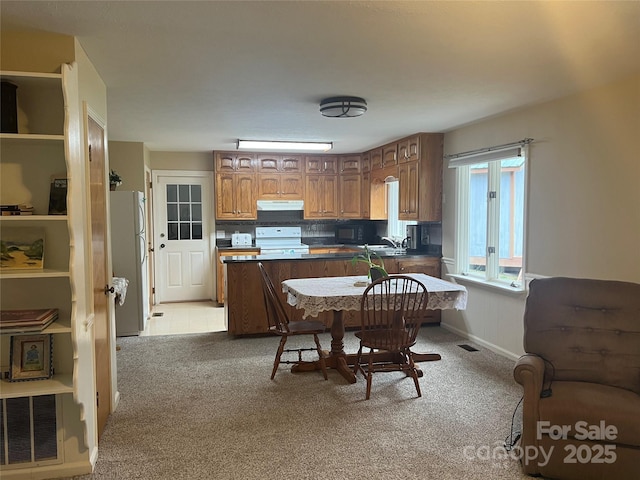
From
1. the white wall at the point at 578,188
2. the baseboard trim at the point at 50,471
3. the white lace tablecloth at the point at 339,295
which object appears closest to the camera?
the baseboard trim at the point at 50,471

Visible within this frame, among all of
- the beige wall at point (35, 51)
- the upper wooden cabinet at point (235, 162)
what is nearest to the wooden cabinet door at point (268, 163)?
the upper wooden cabinet at point (235, 162)

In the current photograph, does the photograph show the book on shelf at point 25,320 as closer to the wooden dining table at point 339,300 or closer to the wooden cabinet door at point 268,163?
the wooden dining table at point 339,300

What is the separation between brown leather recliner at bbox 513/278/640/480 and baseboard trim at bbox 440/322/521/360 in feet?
5.26

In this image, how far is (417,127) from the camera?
192 inches

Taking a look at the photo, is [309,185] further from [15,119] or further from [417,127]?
[15,119]

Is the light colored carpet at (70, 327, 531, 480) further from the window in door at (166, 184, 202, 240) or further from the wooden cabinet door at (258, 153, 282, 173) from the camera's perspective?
the wooden cabinet door at (258, 153, 282, 173)

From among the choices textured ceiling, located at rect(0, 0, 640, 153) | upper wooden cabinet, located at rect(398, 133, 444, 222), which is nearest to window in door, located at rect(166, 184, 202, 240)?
textured ceiling, located at rect(0, 0, 640, 153)

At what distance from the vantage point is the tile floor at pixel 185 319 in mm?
5363

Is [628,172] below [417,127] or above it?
below

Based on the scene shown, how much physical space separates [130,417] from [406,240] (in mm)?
3960

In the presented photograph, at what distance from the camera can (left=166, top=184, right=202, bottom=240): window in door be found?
6.85m

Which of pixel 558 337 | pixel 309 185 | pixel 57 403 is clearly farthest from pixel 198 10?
pixel 309 185

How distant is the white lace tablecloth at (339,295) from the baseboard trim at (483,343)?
91 centimetres

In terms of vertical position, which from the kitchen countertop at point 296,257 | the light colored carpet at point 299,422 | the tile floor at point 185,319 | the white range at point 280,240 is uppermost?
the white range at point 280,240
